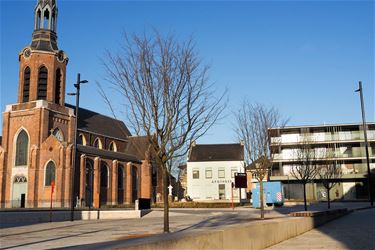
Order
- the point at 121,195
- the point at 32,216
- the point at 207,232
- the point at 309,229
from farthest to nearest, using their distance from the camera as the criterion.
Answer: the point at 121,195 → the point at 32,216 → the point at 309,229 → the point at 207,232

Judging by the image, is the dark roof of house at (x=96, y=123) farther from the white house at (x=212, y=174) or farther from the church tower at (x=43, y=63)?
the white house at (x=212, y=174)

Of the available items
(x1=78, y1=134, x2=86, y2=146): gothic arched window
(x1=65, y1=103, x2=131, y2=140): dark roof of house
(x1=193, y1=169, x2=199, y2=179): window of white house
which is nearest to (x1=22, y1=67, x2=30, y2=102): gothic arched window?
(x1=65, y1=103, x2=131, y2=140): dark roof of house

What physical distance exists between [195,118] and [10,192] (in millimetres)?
41055

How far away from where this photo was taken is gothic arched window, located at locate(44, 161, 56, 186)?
149 feet

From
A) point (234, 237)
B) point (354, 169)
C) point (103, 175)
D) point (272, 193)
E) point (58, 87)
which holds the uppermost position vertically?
point (58, 87)

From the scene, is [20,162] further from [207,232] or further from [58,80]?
[207,232]

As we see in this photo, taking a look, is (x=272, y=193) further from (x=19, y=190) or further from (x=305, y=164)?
(x=19, y=190)

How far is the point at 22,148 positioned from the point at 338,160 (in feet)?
141

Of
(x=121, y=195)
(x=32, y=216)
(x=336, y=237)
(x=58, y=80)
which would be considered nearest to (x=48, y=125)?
(x=58, y=80)

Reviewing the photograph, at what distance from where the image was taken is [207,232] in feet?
22.3

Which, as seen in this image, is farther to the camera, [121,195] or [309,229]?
[121,195]

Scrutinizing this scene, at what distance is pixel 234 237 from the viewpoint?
7.62m

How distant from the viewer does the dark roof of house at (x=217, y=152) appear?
71375mm

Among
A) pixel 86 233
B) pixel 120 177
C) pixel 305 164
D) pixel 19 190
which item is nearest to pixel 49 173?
pixel 19 190
